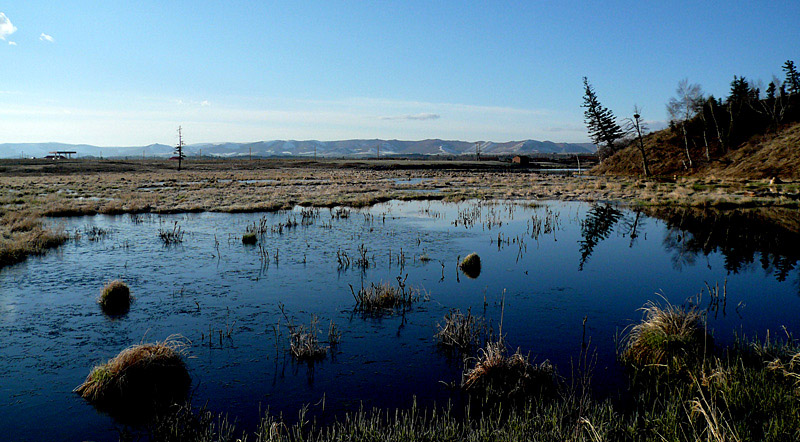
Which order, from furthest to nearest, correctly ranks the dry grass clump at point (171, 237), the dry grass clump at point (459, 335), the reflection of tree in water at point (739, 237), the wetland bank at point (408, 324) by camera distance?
the dry grass clump at point (171, 237), the reflection of tree in water at point (739, 237), the dry grass clump at point (459, 335), the wetland bank at point (408, 324)

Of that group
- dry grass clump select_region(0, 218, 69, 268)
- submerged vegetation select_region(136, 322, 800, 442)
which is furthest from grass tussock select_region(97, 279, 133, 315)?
dry grass clump select_region(0, 218, 69, 268)

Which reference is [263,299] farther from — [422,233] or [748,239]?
[748,239]

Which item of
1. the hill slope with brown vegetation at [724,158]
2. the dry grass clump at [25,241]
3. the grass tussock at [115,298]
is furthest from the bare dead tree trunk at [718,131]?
the dry grass clump at [25,241]

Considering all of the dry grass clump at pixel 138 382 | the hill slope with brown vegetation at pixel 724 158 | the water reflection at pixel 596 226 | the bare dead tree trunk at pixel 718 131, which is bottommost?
the dry grass clump at pixel 138 382

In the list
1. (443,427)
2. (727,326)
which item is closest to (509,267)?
(727,326)

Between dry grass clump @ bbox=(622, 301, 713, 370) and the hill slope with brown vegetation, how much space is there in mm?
46108

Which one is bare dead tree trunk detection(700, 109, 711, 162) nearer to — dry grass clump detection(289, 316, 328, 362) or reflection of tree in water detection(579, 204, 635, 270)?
reflection of tree in water detection(579, 204, 635, 270)

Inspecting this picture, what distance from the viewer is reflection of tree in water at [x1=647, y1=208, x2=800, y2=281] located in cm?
1883

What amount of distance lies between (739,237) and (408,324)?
1982 cm

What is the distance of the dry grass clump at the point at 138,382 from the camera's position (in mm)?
8047

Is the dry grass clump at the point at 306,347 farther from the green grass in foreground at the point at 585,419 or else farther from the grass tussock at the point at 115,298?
the grass tussock at the point at 115,298

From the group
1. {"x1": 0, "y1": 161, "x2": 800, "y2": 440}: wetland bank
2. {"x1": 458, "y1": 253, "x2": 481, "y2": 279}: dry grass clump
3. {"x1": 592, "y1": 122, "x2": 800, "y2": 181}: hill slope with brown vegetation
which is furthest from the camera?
{"x1": 592, "y1": 122, "x2": 800, "y2": 181}: hill slope with brown vegetation

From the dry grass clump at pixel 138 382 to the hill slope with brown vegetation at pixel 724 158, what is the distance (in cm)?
5365

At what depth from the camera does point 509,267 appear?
17.6 metres
